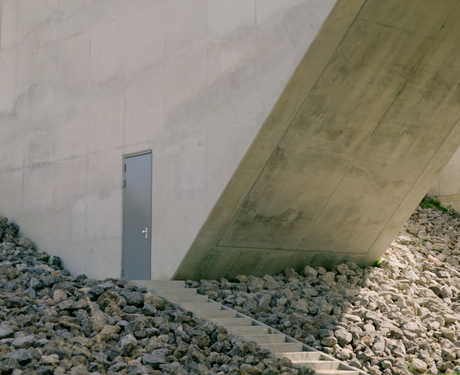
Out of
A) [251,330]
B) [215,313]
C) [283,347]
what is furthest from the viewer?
[215,313]

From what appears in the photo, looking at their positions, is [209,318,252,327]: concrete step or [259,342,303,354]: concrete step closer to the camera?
[259,342,303,354]: concrete step

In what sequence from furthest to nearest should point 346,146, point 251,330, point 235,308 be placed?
point 346,146 < point 235,308 < point 251,330

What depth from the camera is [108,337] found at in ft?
18.2

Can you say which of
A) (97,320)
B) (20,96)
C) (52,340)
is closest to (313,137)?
(97,320)

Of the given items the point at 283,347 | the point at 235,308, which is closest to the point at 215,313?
the point at 235,308

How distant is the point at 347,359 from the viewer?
6.64 meters

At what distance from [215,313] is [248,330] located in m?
0.48

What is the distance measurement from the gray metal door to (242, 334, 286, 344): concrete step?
7.37 feet

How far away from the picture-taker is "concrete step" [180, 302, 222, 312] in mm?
6859

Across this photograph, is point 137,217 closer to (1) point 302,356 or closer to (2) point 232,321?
(2) point 232,321

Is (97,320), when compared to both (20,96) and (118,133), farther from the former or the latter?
(20,96)

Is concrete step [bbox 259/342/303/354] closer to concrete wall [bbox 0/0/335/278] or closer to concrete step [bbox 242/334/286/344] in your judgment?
concrete step [bbox 242/334/286/344]

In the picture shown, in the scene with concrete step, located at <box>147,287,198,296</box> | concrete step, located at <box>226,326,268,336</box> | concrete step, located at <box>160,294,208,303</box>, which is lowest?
concrete step, located at <box>226,326,268,336</box>

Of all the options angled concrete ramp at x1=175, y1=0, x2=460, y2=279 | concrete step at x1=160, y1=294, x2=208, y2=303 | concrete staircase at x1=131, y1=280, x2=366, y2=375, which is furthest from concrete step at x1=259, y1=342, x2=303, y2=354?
angled concrete ramp at x1=175, y1=0, x2=460, y2=279
